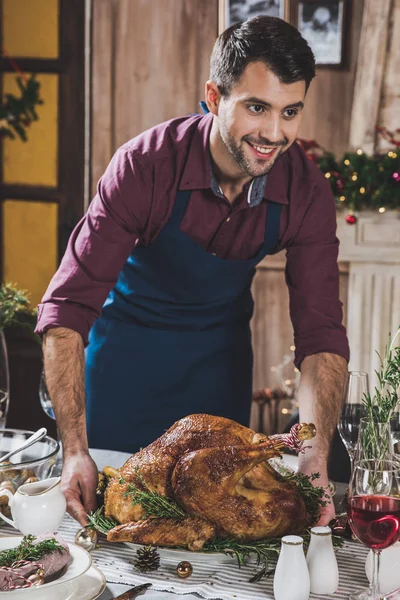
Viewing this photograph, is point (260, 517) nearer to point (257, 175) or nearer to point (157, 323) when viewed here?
point (257, 175)

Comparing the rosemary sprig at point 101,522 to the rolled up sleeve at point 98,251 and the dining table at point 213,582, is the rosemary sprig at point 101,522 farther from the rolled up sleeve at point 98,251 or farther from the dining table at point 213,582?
the rolled up sleeve at point 98,251

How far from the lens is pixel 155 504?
131 cm

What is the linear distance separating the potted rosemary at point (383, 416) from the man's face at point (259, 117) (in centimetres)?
57

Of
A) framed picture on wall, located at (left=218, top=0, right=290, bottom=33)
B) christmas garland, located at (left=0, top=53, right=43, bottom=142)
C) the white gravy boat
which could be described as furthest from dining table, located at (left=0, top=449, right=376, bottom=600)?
framed picture on wall, located at (left=218, top=0, right=290, bottom=33)

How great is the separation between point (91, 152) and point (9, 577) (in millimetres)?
3020

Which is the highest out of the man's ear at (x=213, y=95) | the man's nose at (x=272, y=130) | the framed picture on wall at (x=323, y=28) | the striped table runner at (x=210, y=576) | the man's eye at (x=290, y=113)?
the framed picture on wall at (x=323, y=28)

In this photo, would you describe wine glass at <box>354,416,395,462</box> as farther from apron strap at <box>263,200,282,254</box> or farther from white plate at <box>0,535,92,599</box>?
apron strap at <box>263,200,282,254</box>

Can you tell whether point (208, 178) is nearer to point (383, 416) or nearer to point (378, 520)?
point (383, 416)

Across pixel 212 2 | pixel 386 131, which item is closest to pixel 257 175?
pixel 386 131

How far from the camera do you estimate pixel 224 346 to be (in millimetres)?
2229

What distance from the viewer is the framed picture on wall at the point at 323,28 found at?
3.66m

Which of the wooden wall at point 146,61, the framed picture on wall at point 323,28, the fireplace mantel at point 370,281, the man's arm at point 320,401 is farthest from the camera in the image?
the wooden wall at point 146,61

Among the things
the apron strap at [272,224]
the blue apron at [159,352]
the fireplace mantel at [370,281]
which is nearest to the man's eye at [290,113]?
the apron strap at [272,224]

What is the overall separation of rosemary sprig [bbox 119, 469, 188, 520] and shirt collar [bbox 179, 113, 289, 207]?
2.85 ft
